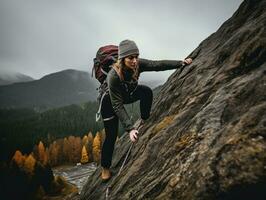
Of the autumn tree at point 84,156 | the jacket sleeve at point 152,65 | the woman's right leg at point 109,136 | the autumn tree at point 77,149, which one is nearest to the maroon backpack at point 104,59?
the jacket sleeve at point 152,65

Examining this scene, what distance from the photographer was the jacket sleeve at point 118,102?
8109mm

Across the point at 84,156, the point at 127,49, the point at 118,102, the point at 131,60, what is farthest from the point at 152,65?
the point at 84,156

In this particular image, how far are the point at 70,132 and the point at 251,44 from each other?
183 m

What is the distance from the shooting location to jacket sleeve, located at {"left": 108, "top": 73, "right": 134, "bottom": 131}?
811cm

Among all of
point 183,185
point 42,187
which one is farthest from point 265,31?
point 42,187

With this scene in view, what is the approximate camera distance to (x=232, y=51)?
812 cm

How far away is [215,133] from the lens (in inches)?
226

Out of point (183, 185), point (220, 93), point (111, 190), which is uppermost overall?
point (220, 93)

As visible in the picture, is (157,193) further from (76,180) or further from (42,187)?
(76,180)

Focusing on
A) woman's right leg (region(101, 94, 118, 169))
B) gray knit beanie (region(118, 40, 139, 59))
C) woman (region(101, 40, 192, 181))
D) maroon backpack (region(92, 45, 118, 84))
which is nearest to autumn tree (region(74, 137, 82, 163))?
woman (region(101, 40, 192, 181))

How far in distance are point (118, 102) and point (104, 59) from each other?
5.46 feet

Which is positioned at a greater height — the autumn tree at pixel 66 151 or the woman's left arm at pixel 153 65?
the woman's left arm at pixel 153 65

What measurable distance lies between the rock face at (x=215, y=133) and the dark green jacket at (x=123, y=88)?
1067 mm

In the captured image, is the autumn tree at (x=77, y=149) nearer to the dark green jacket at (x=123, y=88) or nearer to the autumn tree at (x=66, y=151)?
the autumn tree at (x=66, y=151)
